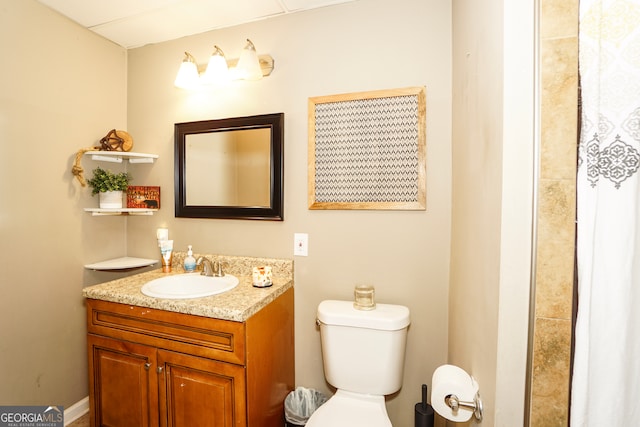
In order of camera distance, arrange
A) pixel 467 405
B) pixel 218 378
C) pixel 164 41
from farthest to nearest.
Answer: pixel 164 41
pixel 218 378
pixel 467 405

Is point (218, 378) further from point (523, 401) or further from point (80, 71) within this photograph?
point (80, 71)

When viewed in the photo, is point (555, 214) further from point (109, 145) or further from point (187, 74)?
point (109, 145)

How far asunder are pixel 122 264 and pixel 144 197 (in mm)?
456

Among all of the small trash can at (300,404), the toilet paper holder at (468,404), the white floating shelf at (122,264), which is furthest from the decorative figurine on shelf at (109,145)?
the toilet paper holder at (468,404)

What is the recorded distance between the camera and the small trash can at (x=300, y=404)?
1.49 meters

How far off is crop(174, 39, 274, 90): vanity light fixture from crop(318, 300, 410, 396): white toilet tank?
1382mm

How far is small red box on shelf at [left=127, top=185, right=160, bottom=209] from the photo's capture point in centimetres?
195

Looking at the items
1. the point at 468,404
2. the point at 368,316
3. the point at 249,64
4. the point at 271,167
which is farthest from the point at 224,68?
the point at 468,404

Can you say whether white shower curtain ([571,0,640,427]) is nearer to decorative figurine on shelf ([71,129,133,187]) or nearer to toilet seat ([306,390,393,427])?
toilet seat ([306,390,393,427])

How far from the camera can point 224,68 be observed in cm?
171

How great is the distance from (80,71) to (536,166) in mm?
2369

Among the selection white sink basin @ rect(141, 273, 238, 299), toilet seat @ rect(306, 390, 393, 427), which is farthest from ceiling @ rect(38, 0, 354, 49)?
toilet seat @ rect(306, 390, 393, 427)

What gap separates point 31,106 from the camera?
1522 millimetres

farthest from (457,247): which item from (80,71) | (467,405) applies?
(80,71)
